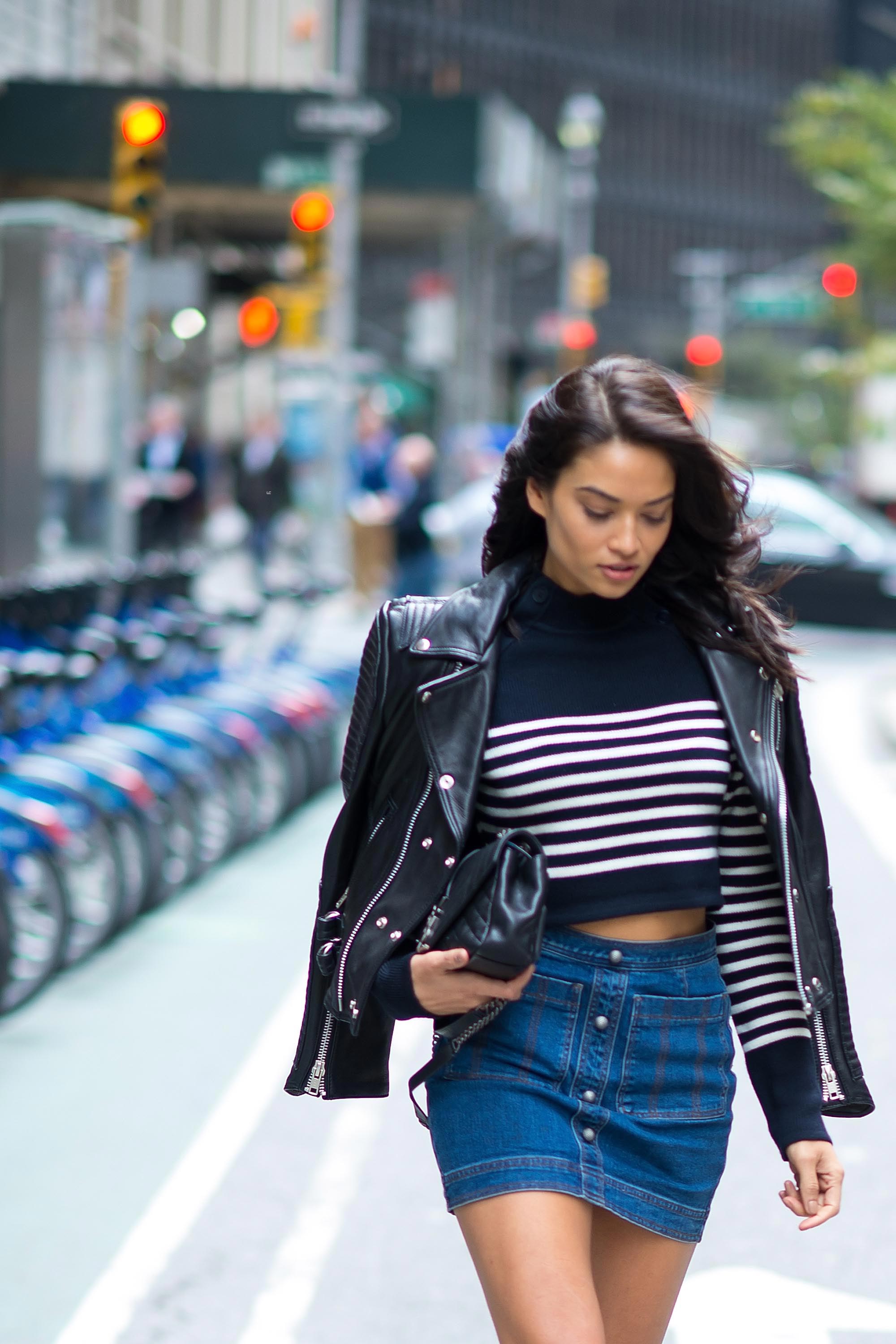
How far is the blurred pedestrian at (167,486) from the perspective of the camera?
22.6 meters

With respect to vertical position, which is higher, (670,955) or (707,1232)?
(670,955)

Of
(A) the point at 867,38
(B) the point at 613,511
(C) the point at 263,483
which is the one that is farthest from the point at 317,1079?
(A) the point at 867,38

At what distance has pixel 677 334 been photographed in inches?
3871

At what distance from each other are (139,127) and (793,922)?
462 inches

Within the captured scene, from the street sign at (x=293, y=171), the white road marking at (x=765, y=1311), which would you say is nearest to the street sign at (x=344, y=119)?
the street sign at (x=293, y=171)

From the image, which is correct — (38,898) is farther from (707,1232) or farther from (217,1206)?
(707,1232)

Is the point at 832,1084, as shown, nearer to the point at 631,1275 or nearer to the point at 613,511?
the point at 631,1275

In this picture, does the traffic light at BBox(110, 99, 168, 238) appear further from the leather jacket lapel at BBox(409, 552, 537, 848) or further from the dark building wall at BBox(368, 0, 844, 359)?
the dark building wall at BBox(368, 0, 844, 359)

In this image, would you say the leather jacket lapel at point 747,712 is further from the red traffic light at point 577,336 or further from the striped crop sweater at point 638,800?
the red traffic light at point 577,336

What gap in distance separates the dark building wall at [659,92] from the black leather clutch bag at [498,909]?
86.4m

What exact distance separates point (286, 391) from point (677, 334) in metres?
76.2

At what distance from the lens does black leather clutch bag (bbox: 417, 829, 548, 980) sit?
7.96ft

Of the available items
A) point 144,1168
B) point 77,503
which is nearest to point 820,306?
point 77,503

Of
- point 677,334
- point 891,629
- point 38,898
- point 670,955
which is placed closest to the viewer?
point 670,955
